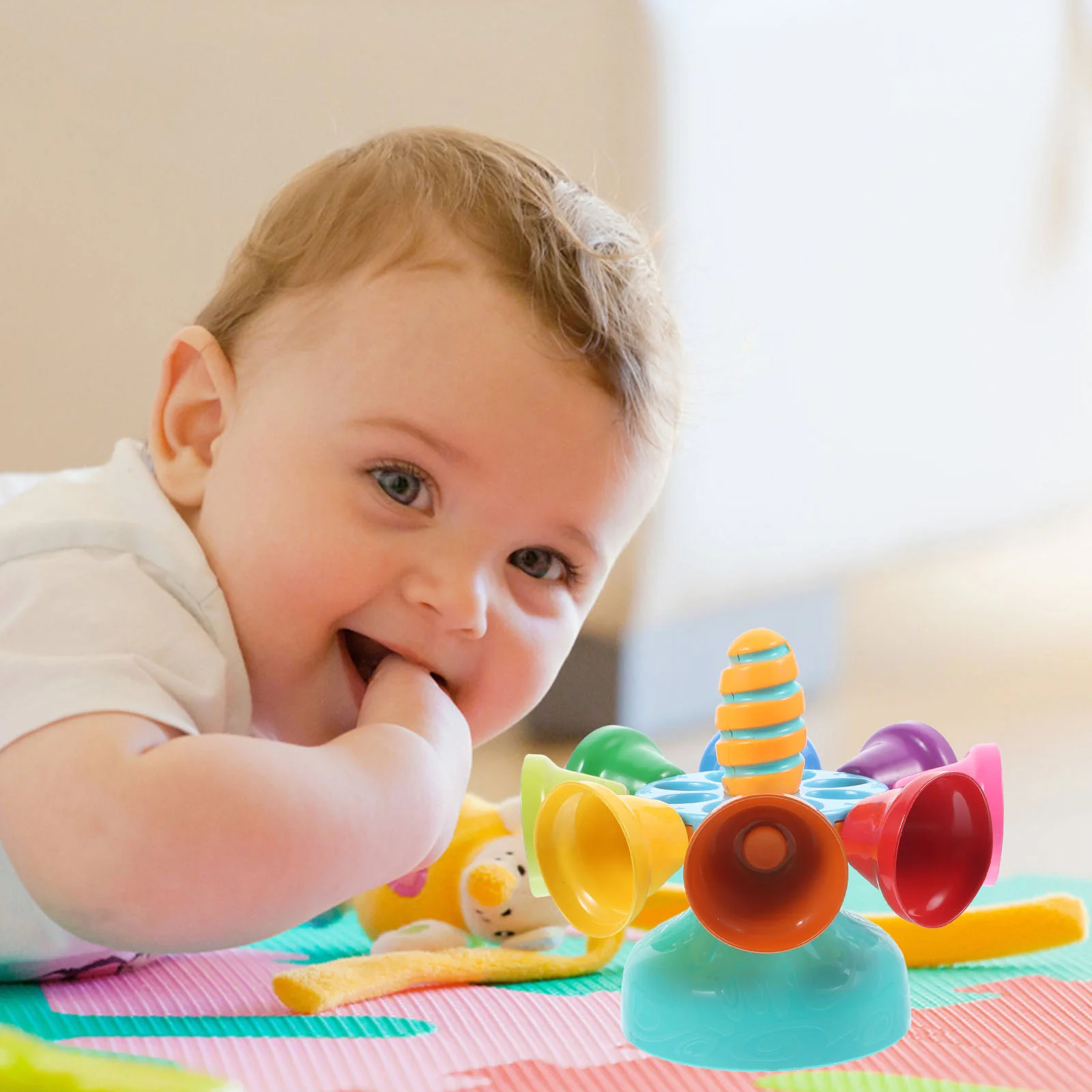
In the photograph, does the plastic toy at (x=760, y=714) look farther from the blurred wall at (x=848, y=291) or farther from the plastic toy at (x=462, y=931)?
the blurred wall at (x=848, y=291)

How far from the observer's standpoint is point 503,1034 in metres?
0.60

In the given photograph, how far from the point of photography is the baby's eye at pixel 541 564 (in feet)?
2.30

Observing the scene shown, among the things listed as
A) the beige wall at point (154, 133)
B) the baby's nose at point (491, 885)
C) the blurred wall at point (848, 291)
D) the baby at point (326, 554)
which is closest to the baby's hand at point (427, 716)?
the baby at point (326, 554)

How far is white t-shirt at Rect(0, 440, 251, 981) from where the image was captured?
548 mm

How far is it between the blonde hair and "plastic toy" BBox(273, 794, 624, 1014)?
280 mm

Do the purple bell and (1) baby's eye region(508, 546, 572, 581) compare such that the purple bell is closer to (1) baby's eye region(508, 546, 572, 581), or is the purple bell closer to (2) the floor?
(1) baby's eye region(508, 546, 572, 581)

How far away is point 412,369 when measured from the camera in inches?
26.0

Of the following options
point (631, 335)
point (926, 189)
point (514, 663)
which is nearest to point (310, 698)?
point (514, 663)

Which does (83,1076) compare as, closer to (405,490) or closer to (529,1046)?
(529,1046)

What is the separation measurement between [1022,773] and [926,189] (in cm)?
81

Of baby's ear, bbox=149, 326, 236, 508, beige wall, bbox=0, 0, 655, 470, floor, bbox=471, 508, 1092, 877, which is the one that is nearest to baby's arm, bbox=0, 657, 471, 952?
baby's ear, bbox=149, 326, 236, 508

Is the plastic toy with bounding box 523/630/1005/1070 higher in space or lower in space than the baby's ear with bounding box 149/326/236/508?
lower

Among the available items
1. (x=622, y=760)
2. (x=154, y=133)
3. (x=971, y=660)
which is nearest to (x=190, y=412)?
(x=622, y=760)

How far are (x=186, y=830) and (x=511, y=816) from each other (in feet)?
1.28
